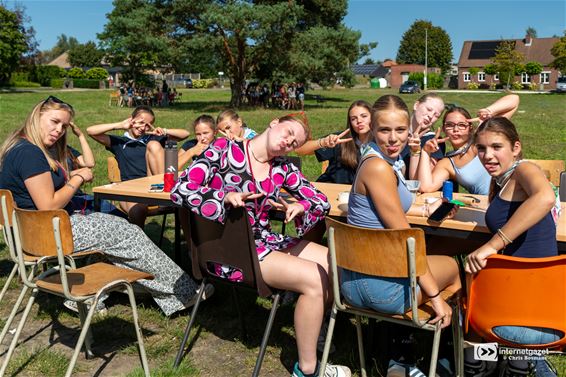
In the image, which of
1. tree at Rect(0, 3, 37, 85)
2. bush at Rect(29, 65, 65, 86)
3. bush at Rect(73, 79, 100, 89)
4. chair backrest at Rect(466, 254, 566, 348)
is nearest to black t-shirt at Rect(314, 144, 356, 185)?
chair backrest at Rect(466, 254, 566, 348)

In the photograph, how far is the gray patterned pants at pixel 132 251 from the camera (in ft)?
12.0

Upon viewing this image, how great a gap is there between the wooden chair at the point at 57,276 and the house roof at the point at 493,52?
7614 cm

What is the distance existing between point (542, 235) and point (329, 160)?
7.78ft

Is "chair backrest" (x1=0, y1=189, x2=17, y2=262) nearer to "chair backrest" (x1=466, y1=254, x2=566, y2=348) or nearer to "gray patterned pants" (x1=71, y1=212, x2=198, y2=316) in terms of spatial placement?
"gray patterned pants" (x1=71, y1=212, x2=198, y2=316)

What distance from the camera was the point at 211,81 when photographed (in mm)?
63156

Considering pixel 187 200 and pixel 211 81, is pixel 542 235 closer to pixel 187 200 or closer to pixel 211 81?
pixel 187 200

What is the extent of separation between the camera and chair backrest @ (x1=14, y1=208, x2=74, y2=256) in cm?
284

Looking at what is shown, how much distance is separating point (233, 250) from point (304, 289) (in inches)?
16.1

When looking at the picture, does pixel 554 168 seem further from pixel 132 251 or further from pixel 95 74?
pixel 95 74

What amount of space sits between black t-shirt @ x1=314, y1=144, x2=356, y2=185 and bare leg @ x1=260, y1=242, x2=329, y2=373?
1.62 metres

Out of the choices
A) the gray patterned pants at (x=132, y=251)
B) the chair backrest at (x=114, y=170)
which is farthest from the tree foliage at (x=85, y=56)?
the gray patterned pants at (x=132, y=251)

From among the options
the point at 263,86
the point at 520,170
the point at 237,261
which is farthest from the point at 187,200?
the point at 263,86

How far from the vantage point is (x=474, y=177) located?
384 centimetres

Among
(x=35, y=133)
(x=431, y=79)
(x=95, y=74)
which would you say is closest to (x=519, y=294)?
(x=35, y=133)
